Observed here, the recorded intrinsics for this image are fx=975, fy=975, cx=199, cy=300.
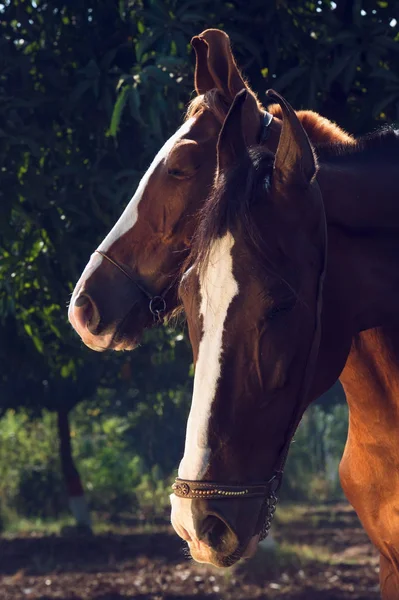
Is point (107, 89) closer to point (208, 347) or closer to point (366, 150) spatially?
point (366, 150)

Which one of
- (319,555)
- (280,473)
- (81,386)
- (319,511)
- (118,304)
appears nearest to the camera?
(280,473)

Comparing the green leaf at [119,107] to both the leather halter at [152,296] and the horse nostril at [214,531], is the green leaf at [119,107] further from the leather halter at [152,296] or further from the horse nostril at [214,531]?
the horse nostril at [214,531]

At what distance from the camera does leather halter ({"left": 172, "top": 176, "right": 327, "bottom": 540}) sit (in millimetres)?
2100

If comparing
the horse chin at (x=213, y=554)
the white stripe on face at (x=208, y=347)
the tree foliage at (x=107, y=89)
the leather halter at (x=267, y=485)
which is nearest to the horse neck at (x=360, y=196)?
the leather halter at (x=267, y=485)

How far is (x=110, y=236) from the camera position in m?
3.00

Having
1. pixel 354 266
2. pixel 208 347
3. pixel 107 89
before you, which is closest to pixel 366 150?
pixel 354 266

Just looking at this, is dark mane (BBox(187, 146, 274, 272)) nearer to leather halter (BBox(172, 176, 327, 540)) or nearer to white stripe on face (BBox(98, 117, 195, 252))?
leather halter (BBox(172, 176, 327, 540))

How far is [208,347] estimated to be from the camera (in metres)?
2.17

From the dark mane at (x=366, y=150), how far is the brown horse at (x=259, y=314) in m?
0.10

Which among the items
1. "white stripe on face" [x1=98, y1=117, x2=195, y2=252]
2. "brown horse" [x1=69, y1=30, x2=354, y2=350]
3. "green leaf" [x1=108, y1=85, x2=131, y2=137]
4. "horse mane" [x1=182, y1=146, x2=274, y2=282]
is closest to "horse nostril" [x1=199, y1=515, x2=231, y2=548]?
"horse mane" [x1=182, y1=146, x2=274, y2=282]

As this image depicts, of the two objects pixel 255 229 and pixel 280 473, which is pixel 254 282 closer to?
pixel 255 229

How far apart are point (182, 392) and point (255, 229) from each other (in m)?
12.8

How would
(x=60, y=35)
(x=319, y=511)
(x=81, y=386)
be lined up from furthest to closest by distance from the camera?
(x=319, y=511)
(x=81, y=386)
(x=60, y=35)

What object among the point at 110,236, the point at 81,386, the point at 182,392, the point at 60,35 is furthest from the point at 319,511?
the point at 110,236
